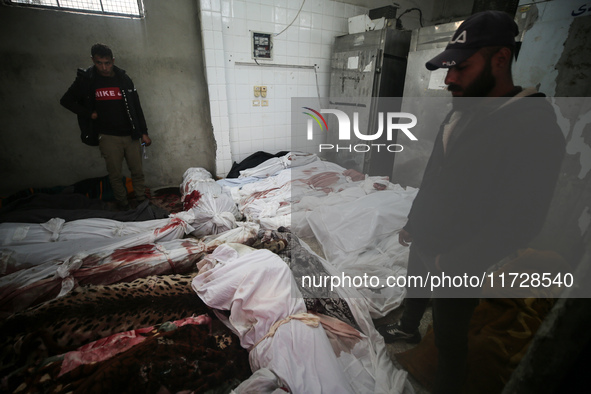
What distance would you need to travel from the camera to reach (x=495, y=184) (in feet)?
Answer: 3.07

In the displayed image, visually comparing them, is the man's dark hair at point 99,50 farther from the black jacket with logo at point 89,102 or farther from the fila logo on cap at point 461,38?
the fila logo on cap at point 461,38

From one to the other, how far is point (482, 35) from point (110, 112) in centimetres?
346

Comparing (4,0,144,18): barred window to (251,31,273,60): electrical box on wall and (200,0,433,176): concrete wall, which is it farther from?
(251,31,273,60): electrical box on wall

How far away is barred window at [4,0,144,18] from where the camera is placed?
2800 millimetres

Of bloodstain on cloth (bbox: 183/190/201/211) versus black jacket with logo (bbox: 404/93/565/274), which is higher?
black jacket with logo (bbox: 404/93/565/274)

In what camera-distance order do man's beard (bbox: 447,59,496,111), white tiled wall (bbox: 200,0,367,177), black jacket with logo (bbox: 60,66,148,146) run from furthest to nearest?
white tiled wall (bbox: 200,0,367,177) → black jacket with logo (bbox: 60,66,148,146) → man's beard (bbox: 447,59,496,111)

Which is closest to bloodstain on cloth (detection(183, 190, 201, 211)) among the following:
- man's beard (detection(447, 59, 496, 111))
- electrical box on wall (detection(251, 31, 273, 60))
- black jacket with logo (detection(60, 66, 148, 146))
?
black jacket with logo (detection(60, 66, 148, 146))

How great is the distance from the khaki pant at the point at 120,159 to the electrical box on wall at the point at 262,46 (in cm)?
199

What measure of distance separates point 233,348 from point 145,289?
620mm

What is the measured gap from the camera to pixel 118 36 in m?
3.16

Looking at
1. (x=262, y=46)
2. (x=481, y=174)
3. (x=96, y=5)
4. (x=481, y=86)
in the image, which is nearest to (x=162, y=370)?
(x=481, y=174)

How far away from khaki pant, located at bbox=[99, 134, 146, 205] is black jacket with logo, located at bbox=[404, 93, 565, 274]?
3.41 m

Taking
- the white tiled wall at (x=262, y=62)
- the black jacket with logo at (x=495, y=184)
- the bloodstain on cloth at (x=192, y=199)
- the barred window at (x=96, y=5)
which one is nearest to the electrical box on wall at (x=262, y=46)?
the white tiled wall at (x=262, y=62)

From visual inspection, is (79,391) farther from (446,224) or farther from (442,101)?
(442,101)
